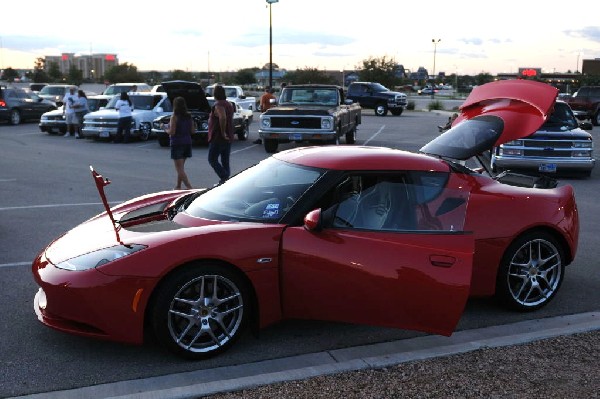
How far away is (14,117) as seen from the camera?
28766 mm

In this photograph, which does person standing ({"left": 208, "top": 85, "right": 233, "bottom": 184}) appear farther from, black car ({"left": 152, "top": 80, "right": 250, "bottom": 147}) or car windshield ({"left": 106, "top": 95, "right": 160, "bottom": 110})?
car windshield ({"left": 106, "top": 95, "right": 160, "bottom": 110})

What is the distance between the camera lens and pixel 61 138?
75.5ft

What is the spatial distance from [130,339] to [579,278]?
179 inches

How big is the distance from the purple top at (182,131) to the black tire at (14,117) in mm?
20425

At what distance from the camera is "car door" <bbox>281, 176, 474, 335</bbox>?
14.5 feet

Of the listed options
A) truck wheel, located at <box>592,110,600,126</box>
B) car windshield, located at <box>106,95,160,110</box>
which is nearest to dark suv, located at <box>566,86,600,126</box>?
truck wheel, located at <box>592,110,600,126</box>

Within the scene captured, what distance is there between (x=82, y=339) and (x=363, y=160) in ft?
8.22

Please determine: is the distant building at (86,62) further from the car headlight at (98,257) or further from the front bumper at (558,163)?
the car headlight at (98,257)

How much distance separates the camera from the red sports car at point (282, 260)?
14.4ft

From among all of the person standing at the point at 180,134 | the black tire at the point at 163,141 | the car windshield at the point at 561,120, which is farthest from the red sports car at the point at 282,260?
the black tire at the point at 163,141

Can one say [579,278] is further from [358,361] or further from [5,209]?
[5,209]

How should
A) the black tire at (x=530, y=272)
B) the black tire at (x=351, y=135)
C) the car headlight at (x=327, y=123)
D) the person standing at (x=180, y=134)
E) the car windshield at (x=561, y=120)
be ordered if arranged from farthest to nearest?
1. the black tire at (x=351, y=135)
2. the car headlight at (x=327, y=123)
3. the car windshield at (x=561, y=120)
4. the person standing at (x=180, y=134)
5. the black tire at (x=530, y=272)

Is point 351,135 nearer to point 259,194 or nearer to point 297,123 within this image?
point 297,123

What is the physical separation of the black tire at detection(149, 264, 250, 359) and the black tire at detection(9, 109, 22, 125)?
27.1 m
